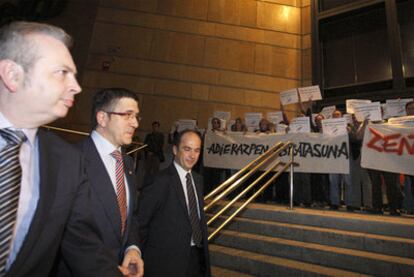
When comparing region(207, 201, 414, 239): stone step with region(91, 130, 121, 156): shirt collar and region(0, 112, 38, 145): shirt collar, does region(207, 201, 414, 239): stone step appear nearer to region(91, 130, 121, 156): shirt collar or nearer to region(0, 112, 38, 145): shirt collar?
region(91, 130, 121, 156): shirt collar

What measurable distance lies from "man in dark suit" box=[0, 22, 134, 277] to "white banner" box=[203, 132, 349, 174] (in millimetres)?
4928

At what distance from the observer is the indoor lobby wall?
10062 millimetres

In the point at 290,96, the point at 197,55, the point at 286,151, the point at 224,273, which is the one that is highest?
the point at 197,55

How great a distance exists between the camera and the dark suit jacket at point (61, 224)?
108 centimetres

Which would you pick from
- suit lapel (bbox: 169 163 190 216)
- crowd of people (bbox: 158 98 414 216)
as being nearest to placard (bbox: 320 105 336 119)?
crowd of people (bbox: 158 98 414 216)

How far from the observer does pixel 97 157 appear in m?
1.78

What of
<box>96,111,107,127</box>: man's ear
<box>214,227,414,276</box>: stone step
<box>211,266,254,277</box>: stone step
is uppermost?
<box>96,111,107,127</box>: man's ear

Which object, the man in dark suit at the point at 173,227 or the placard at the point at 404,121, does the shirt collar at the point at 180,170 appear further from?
the placard at the point at 404,121

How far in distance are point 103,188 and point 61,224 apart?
0.50 metres

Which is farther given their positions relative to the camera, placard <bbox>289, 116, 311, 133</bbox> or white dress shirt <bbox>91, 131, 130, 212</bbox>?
placard <bbox>289, 116, 311, 133</bbox>

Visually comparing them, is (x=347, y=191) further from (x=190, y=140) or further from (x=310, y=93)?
(x=190, y=140)

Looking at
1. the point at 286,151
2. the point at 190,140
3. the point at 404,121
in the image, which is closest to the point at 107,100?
the point at 190,140

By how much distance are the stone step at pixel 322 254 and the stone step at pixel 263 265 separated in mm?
96

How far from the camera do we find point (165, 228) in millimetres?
2375
